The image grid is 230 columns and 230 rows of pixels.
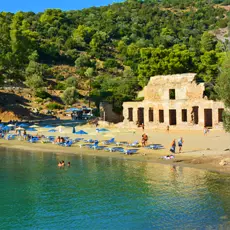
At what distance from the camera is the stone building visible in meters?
42.1

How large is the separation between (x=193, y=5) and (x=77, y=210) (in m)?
138

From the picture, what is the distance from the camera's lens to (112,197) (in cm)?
1995

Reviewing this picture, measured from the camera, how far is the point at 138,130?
1724 inches

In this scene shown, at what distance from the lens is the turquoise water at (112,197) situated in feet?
54.0

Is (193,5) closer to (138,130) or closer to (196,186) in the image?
(138,130)

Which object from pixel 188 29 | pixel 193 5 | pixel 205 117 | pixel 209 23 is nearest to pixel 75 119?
pixel 205 117

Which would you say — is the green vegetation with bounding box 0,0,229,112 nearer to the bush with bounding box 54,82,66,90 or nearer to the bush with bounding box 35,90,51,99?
the bush with bounding box 54,82,66,90

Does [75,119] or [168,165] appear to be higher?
[75,119]

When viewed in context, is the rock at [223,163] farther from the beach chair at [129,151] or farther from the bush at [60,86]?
the bush at [60,86]

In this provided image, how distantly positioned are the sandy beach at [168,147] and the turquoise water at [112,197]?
4.70ft

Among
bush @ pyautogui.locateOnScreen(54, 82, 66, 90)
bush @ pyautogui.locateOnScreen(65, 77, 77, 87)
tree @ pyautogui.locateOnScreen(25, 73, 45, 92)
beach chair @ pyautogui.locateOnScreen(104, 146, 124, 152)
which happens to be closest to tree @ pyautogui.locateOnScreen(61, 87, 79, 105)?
tree @ pyautogui.locateOnScreen(25, 73, 45, 92)

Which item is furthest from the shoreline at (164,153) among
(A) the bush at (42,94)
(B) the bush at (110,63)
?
(B) the bush at (110,63)

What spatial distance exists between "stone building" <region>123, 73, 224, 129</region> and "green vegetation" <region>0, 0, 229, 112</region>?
6.35 metres

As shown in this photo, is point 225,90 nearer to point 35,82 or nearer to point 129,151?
point 129,151
